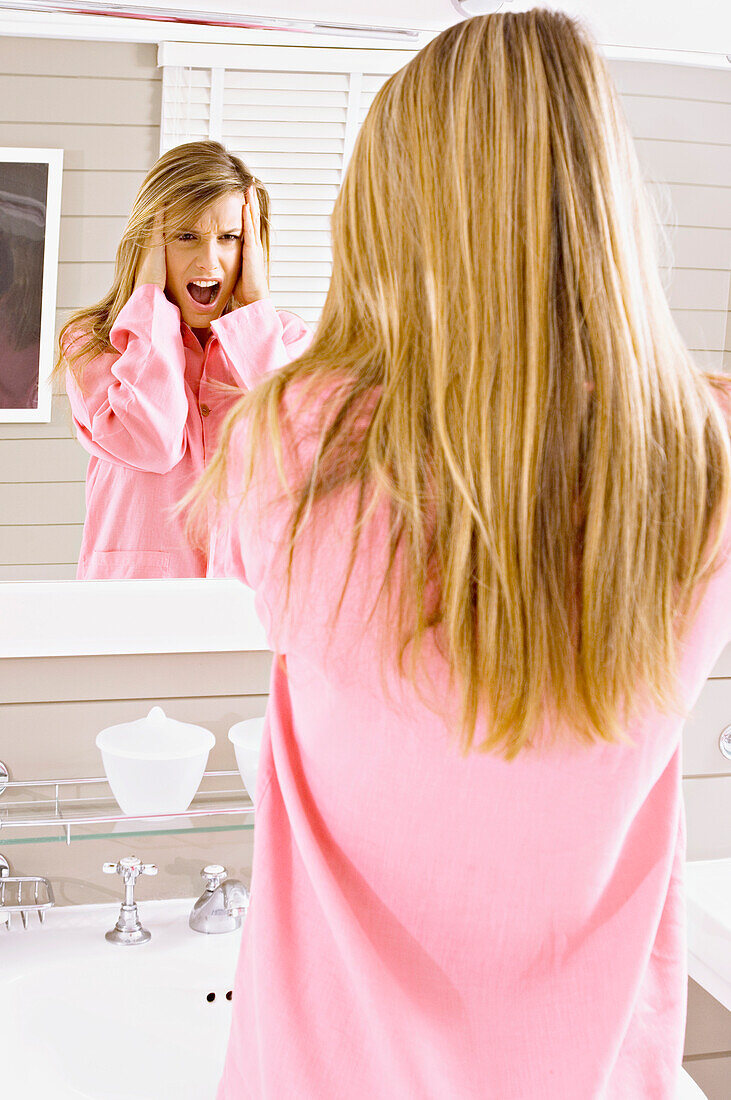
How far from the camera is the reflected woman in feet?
3.66

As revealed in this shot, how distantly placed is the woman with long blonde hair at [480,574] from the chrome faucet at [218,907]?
49 centimetres

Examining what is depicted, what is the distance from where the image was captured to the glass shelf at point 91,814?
112cm

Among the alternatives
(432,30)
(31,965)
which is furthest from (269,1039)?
(432,30)

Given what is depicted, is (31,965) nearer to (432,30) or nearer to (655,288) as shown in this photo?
(655,288)

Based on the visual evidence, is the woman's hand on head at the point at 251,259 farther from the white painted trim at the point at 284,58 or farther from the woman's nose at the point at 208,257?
the white painted trim at the point at 284,58

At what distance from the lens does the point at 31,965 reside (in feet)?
3.57

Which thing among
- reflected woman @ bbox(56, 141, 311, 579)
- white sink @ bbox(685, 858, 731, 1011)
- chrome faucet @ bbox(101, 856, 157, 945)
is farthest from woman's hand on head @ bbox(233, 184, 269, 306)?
white sink @ bbox(685, 858, 731, 1011)

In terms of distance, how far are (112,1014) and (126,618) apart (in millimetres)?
424

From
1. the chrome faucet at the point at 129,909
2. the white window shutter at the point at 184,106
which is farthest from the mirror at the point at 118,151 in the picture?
the chrome faucet at the point at 129,909

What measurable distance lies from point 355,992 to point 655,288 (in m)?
0.49

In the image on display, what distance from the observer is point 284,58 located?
1.15m

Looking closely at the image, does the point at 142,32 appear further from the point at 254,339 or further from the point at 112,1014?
the point at 112,1014

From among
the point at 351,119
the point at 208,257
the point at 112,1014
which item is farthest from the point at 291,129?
the point at 112,1014

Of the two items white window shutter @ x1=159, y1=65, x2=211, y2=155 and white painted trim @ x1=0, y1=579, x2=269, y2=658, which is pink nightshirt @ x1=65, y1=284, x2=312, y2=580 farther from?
white window shutter @ x1=159, y1=65, x2=211, y2=155
